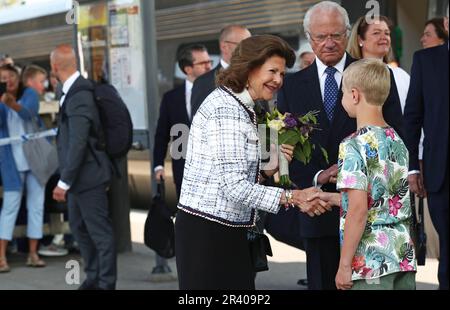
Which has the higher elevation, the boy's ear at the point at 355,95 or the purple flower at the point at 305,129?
the boy's ear at the point at 355,95

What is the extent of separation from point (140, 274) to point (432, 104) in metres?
4.21

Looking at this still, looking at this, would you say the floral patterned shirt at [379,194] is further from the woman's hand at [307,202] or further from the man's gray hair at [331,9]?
the man's gray hair at [331,9]

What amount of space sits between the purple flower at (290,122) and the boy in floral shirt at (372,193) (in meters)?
0.41

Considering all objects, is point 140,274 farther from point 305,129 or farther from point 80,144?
point 305,129

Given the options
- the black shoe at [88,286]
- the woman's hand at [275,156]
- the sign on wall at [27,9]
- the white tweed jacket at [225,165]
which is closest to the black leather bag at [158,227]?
the black shoe at [88,286]

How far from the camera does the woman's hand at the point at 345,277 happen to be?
4.04 metres

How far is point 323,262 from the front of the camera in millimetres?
5176

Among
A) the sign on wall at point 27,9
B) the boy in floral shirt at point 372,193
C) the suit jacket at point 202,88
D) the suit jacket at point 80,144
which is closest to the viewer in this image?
the boy in floral shirt at point 372,193

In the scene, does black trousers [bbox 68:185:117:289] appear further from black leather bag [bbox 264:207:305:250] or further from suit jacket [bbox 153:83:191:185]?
black leather bag [bbox 264:207:305:250]

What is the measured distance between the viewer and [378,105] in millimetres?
4055

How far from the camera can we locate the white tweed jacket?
13.4 feet
